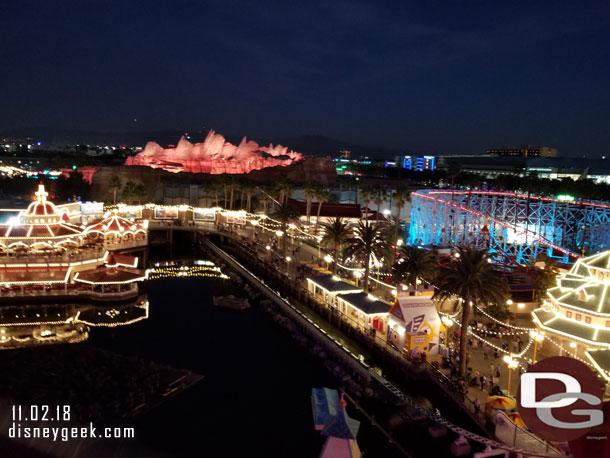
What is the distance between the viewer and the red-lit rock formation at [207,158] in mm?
98438

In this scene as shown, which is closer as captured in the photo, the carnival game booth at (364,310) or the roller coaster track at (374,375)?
the roller coaster track at (374,375)

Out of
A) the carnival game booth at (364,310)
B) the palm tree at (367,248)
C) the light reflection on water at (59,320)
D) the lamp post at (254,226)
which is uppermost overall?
the palm tree at (367,248)

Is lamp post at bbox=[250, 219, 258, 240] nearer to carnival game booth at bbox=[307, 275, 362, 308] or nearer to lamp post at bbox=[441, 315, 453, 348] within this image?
carnival game booth at bbox=[307, 275, 362, 308]

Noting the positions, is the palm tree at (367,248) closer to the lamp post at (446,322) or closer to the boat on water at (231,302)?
the lamp post at (446,322)

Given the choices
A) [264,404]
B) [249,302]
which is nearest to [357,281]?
[249,302]

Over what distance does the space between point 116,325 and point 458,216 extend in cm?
3856

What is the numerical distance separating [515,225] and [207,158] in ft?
216

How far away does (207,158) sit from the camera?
10181 centimetres

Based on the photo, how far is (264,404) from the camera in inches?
985

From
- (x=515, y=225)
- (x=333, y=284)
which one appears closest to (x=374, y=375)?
(x=333, y=284)

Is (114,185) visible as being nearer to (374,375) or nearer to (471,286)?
(374,375)

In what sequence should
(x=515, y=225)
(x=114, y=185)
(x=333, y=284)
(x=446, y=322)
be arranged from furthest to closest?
(x=114, y=185) → (x=515, y=225) → (x=333, y=284) → (x=446, y=322)

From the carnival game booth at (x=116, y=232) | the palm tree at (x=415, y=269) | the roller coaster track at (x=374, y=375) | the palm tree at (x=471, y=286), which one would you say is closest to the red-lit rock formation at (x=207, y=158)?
the carnival game booth at (x=116, y=232)

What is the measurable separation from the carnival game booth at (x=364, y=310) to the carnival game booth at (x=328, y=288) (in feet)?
2.81
